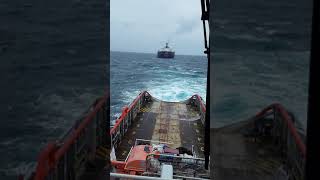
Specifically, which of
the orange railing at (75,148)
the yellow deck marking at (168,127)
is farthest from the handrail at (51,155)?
the yellow deck marking at (168,127)

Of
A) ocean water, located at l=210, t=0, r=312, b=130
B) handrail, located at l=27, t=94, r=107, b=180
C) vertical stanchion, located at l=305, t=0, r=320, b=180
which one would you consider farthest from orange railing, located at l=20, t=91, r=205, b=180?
vertical stanchion, located at l=305, t=0, r=320, b=180

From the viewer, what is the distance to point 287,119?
0.95m

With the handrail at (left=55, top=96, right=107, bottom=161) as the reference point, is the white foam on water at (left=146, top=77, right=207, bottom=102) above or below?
below

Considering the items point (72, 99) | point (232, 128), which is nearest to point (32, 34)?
point (72, 99)

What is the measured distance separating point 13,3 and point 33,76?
0.26m

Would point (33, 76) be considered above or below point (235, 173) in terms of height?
above

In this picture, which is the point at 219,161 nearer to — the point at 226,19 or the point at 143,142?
the point at 226,19

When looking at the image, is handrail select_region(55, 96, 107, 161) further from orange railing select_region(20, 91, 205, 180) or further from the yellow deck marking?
the yellow deck marking

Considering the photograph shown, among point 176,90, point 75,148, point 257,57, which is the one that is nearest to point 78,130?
point 75,148

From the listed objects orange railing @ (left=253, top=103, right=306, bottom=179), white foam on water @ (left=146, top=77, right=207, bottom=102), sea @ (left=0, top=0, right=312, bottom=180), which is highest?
sea @ (left=0, top=0, right=312, bottom=180)

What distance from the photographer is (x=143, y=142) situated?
602cm

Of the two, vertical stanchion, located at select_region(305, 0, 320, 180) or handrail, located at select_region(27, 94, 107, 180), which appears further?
handrail, located at select_region(27, 94, 107, 180)

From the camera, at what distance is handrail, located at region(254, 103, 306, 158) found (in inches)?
33.3

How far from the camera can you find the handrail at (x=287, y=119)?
0.85 m
